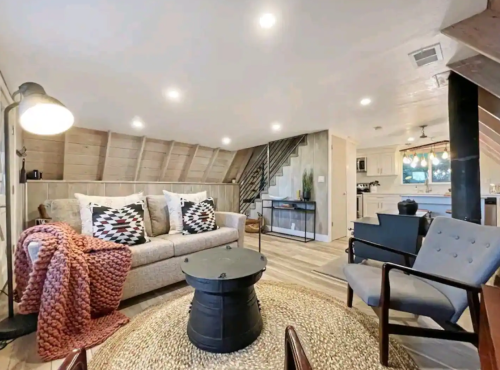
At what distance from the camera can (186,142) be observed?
5.00 metres

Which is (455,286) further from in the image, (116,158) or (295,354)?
(116,158)

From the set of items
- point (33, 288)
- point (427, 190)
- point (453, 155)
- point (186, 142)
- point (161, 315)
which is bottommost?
point (161, 315)

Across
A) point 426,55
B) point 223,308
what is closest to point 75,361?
point 223,308

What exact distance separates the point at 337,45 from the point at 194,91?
1.57 m

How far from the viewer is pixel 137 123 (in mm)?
3742

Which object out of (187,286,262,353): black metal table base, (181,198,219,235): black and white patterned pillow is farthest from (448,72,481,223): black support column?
(181,198,219,235): black and white patterned pillow

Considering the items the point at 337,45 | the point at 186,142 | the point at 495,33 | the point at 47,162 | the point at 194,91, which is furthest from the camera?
the point at 186,142

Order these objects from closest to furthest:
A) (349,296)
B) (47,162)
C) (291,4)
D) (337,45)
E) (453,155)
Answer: (291,4) < (337,45) < (349,296) < (453,155) < (47,162)

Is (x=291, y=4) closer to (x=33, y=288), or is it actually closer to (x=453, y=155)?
(x=453, y=155)

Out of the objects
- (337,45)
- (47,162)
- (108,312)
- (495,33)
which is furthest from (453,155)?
(47,162)

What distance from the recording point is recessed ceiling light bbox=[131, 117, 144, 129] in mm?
3602

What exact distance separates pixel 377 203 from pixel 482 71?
5.28 meters

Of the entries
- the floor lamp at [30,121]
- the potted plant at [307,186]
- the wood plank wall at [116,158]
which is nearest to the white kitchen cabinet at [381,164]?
the potted plant at [307,186]

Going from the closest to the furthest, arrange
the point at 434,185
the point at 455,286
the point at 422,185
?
the point at 455,286 → the point at 434,185 → the point at 422,185
